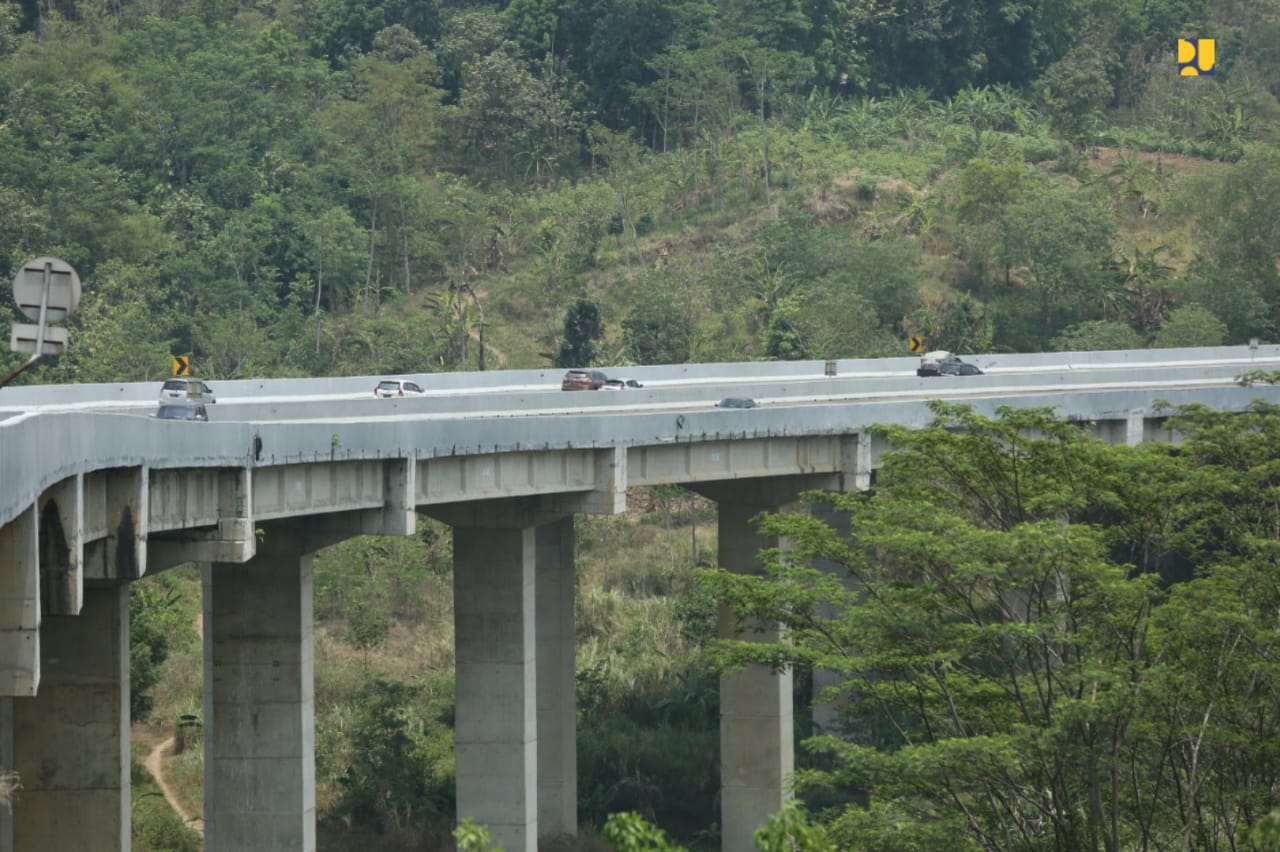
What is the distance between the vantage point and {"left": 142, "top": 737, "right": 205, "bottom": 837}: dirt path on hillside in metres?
54.2

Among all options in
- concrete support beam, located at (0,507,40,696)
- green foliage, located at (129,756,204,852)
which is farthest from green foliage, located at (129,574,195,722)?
concrete support beam, located at (0,507,40,696)

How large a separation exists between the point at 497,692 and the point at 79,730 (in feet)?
45.1

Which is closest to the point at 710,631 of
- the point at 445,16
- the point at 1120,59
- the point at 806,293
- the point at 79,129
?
the point at 806,293

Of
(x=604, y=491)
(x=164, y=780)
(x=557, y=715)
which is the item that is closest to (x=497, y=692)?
(x=604, y=491)

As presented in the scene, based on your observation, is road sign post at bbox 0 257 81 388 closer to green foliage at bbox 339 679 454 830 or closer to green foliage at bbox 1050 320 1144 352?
green foliage at bbox 339 679 454 830

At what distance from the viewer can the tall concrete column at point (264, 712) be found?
1639 inches

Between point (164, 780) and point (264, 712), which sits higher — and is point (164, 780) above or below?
below

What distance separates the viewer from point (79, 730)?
35.1 meters

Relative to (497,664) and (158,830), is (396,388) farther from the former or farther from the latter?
(497,664)

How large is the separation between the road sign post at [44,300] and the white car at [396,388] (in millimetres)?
42493

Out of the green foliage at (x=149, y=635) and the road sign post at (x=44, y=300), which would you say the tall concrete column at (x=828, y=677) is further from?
the road sign post at (x=44, y=300)

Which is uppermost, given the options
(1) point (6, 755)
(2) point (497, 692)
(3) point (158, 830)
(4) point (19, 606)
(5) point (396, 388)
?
(5) point (396, 388)

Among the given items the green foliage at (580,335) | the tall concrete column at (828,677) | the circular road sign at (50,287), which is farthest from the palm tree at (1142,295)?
the circular road sign at (50,287)

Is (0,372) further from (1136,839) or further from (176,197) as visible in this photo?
(1136,839)
